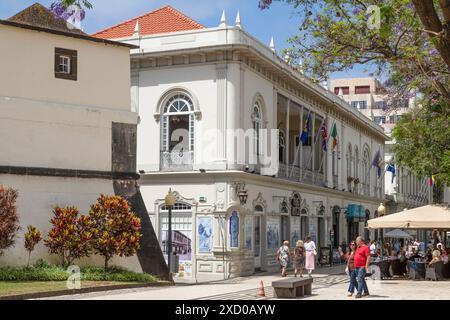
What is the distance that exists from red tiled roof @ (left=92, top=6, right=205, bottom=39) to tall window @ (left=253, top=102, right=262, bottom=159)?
14.2 ft

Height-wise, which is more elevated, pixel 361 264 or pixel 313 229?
pixel 313 229

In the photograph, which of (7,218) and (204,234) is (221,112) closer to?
(204,234)

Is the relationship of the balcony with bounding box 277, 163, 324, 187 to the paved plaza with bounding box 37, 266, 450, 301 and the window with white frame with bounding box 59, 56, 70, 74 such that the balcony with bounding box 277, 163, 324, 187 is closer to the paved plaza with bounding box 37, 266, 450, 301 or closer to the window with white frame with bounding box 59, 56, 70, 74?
the paved plaza with bounding box 37, 266, 450, 301

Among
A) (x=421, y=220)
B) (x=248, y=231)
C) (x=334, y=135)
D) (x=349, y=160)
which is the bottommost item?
(x=248, y=231)

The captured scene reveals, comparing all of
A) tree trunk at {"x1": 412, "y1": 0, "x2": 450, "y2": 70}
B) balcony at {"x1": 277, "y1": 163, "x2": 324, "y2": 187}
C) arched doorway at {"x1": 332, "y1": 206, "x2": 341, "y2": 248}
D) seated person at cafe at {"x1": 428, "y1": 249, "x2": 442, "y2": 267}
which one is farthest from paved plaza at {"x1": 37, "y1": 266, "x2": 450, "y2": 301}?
arched doorway at {"x1": 332, "y1": 206, "x2": 341, "y2": 248}

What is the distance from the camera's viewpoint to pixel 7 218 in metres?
19.4

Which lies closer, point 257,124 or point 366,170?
point 257,124

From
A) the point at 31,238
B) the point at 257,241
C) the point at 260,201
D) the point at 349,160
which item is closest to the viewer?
the point at 31,238

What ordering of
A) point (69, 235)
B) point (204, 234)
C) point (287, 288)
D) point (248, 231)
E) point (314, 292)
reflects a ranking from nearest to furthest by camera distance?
point (287, 288) → point (69, 235) → point (314, 292) → point (204, 234) → point (248, 231)

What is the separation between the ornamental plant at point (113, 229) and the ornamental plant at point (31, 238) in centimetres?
157

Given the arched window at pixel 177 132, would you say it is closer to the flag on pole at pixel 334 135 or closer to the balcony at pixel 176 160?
the balcony at pixel 176 160

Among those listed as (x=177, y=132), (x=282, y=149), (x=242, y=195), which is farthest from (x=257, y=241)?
(x=282, y=149)

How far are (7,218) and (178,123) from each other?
41.4 feet
